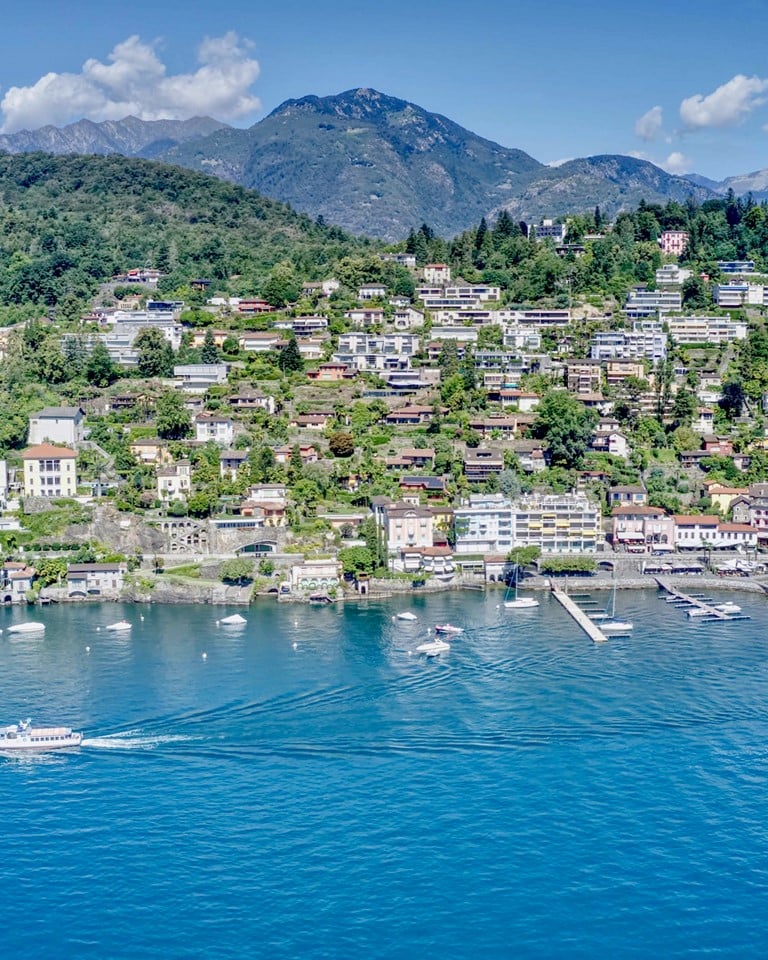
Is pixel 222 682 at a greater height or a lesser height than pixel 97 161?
lesser

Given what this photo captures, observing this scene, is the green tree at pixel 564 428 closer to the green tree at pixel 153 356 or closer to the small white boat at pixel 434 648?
the small white boat at pixel 434 648

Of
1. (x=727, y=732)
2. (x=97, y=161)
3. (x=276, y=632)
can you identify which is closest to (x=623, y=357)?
(x=276, y=632)

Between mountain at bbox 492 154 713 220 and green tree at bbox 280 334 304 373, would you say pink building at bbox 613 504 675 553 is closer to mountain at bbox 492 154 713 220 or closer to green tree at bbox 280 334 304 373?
green tree at bbox 280 334 304 373

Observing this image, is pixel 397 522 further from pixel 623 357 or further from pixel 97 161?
pixel 97 161

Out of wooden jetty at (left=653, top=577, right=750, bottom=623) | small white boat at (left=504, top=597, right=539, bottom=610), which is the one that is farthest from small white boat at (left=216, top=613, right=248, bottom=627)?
wooden jetty at (left=653, top=577, right=750, bottom=623)

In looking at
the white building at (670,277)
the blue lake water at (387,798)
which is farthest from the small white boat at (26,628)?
the white building at (670,277)

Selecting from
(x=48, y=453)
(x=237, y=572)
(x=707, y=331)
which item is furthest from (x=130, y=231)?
(x=237, y=572)
